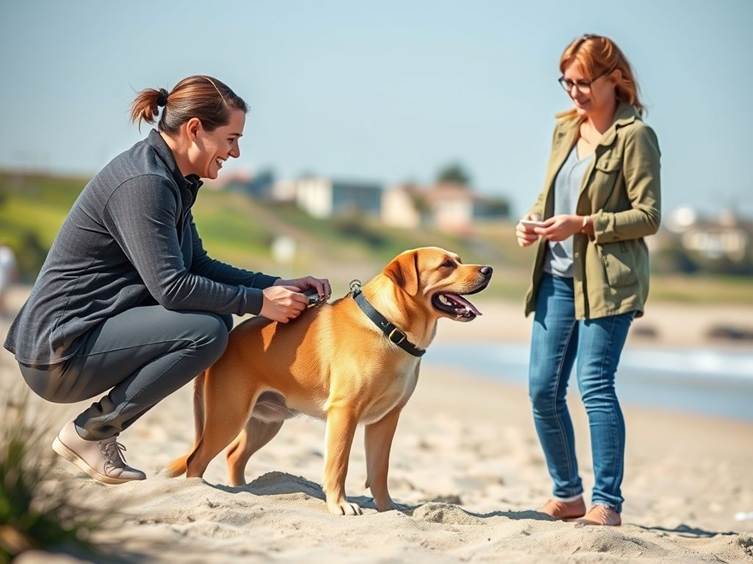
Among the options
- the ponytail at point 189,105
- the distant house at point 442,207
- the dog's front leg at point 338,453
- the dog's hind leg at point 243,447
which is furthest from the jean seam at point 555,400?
the distant house at point 442,207

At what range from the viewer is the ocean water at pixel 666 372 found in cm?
1485

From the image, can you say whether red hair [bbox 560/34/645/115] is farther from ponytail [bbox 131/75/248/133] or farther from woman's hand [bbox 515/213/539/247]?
ponytail [bbox 131/75/248/133]

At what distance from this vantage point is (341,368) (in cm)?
449

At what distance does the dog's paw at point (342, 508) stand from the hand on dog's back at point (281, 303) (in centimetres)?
83

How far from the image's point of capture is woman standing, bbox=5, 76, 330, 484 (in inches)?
165

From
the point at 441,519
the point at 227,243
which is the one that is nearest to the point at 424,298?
the point at 441,519

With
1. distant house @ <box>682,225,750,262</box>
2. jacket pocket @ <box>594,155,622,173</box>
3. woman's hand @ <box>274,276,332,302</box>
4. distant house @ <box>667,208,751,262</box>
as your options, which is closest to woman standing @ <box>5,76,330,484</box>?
woman's hand @ <box>274,276,332,302</box>

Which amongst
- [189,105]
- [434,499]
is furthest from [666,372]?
[189,105]

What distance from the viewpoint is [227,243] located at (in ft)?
222

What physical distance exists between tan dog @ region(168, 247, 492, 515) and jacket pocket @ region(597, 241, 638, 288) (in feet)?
1.85

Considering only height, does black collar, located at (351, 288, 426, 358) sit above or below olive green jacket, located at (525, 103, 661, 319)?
below

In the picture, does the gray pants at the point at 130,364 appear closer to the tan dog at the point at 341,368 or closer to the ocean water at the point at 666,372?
the tan dog at the point at 341,368

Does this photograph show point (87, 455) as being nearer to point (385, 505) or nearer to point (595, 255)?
point (385, 505)

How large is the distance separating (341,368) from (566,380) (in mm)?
1284
